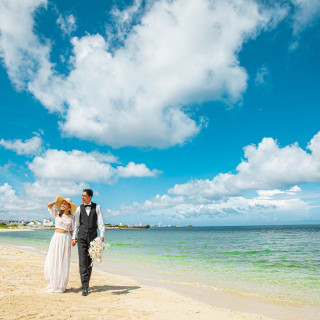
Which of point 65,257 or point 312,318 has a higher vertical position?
point 65,257

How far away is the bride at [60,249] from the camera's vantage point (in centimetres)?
686

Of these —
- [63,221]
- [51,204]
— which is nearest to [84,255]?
[63,221]

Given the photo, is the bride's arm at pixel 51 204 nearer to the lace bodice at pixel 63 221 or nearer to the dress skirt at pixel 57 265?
the lace bodice at pixel 63 221

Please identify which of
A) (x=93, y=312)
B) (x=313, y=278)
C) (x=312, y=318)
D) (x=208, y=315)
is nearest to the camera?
(x=93, y=312)

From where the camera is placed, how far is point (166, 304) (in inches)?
260

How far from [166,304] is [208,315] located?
1.16 meters

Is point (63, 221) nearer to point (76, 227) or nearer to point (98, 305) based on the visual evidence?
point (76, 227)

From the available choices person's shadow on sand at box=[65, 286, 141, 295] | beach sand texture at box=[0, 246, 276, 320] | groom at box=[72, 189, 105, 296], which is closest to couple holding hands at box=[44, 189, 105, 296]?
groom at box=[72, 189, 105, 296]

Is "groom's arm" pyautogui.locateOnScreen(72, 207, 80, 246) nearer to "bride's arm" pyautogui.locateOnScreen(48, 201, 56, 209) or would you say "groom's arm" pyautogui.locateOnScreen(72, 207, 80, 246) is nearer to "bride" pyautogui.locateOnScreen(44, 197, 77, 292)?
"bride" pyautogui.locateOnScreen(44, 197, 77, 292)

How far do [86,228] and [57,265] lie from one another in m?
1.14

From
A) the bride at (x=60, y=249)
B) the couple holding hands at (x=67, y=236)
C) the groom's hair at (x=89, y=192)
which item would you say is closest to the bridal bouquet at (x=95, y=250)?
the couple holding hands at (x=67, y=236)

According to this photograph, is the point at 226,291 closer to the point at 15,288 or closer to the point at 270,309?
the point at 270,309

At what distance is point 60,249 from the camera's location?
694 centimetres

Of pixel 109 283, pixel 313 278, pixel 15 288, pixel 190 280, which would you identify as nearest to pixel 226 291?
pixel 190 280
